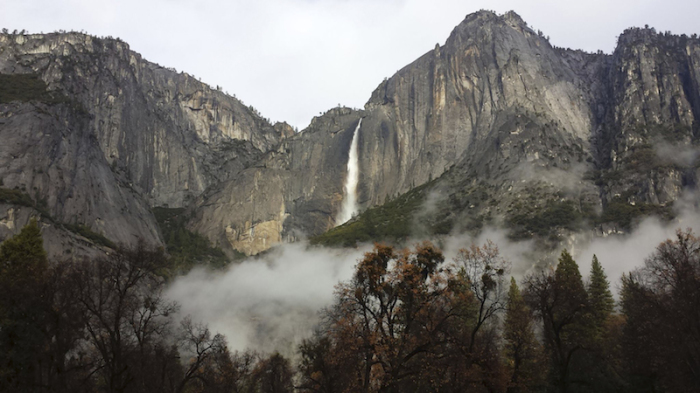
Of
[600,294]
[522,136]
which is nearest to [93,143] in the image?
[522,136]

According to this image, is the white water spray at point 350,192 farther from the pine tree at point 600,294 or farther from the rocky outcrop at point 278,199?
the pine tree at point 600,294

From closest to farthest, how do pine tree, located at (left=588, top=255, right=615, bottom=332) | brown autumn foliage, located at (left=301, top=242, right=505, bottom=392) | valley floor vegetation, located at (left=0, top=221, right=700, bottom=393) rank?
brown autumn foliage, located at (left=301, top=242, right=505, bottom=392) < valley floor vegetation, located at (left=0, top=221, right=700, bottom=393) < pine tree, located at (left=588, top=255, right=615, bottom=332)

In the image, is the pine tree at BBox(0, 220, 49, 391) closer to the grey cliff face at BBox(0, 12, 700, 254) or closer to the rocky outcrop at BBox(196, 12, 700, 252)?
the grey cliff face at BBox(0, 12, 700, 254)

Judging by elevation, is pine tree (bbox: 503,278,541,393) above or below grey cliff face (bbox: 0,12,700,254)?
below

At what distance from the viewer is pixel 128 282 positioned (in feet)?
110

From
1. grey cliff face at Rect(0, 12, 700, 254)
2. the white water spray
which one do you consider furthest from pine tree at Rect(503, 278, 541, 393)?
the white water spray

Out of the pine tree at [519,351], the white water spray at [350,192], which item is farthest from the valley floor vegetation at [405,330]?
the white water spray at [350,192]

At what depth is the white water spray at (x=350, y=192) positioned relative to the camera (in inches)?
7170

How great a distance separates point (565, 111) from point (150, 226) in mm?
125262

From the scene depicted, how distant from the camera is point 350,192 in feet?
609

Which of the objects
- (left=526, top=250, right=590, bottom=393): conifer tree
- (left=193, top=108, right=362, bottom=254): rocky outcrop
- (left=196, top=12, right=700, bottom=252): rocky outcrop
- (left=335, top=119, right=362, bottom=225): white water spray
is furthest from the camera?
(left=335, top=119, right=362, bottom=225): white water spray

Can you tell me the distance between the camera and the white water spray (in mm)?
182125

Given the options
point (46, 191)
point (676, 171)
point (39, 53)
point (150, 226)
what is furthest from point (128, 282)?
point (39, 53)

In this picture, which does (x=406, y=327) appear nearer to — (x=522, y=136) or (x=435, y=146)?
(x=522, y=136)
